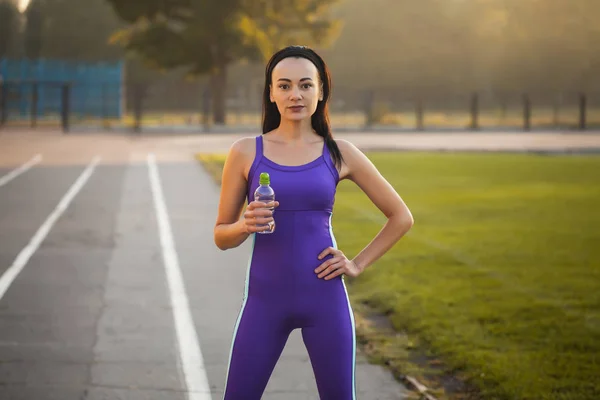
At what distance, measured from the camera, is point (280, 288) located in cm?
→ 412

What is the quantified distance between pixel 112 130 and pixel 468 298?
3965 cm

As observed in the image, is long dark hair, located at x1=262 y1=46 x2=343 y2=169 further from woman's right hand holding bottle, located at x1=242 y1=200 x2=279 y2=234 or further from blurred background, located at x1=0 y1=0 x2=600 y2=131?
blurred background, located at x1=0 y1=0 x2=600 y2=131

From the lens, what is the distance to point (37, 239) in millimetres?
14094

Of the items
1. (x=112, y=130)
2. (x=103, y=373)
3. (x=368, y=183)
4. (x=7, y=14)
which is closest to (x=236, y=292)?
(x=103, y=373)

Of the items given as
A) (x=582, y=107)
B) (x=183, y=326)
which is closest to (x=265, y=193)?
(x=183, y=326)

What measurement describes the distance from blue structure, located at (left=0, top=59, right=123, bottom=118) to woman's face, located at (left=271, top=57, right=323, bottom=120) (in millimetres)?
56687

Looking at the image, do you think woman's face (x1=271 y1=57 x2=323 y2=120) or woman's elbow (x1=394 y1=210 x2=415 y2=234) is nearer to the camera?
woman's face (x1=271 y1=57 x2=323 y2=120)

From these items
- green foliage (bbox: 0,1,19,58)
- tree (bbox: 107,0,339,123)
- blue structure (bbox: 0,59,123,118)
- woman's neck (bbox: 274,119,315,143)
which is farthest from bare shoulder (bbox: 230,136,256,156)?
green foliage (bbox: 0,1,19,58)

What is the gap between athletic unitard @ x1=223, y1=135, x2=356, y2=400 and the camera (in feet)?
13.3

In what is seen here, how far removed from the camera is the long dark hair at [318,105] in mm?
4238

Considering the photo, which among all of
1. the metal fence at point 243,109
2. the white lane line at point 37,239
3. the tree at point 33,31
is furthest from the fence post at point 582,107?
the tree at point 33,31

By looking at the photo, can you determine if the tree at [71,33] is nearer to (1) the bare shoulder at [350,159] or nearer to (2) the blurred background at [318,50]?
(2) the blurred background at [318,50]

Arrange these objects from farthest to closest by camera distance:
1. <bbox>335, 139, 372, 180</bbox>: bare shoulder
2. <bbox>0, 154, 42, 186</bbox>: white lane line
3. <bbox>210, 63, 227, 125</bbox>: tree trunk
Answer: <bbox>210, 63, 227, 125</bbox>: tree trunk < <bbox>0, 154, 42, 186</bbox>: white lane line < <bbox>335, 139, 372, 180</bbox>: bare shoulder

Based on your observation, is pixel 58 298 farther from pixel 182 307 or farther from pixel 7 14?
pixel 7 14
